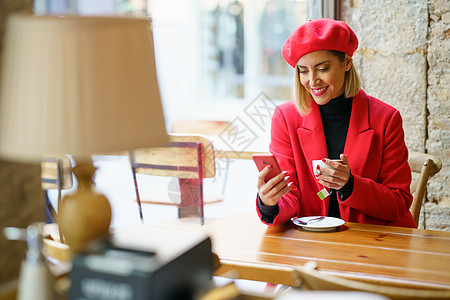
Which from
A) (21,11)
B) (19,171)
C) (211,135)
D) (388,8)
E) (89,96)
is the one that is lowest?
(211,135)

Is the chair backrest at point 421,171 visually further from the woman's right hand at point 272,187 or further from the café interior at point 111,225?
the woman's right hand at point 272,187

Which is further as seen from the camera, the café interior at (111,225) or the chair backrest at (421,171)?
the chair backrest at (421,171)

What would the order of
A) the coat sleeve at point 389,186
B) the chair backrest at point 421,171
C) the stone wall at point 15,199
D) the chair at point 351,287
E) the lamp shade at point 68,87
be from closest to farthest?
the lamp shade at point 68,87 < the chair at point 351,287 < the stone wall at point 15,199 < the coat sleeve at point 389,186 < the chair backrest at point 421,171

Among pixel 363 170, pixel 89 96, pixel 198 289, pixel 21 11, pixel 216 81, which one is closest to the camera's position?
pixel 89 96

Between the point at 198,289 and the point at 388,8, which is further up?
the point at 388,8

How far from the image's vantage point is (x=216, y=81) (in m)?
8.48

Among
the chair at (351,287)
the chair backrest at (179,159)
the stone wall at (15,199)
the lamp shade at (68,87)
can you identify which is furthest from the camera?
the chair backrest at (179,159)

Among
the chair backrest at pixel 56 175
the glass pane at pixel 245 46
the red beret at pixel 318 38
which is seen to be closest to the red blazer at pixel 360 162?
the red beret at pixel 318 38

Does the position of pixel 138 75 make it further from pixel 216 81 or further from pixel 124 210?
pixel 216 81

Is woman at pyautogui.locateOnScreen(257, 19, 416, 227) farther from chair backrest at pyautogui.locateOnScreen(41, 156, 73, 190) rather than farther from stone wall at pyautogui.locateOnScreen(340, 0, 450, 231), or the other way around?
stone wall at pyautogui.locateOnScreen(340, 0, 450, 231)

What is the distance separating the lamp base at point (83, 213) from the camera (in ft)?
3.47

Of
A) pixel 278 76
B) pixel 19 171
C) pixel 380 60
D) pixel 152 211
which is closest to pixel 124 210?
pixel 152 211

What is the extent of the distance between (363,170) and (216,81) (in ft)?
21.5

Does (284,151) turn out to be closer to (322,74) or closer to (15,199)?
(322,74)
